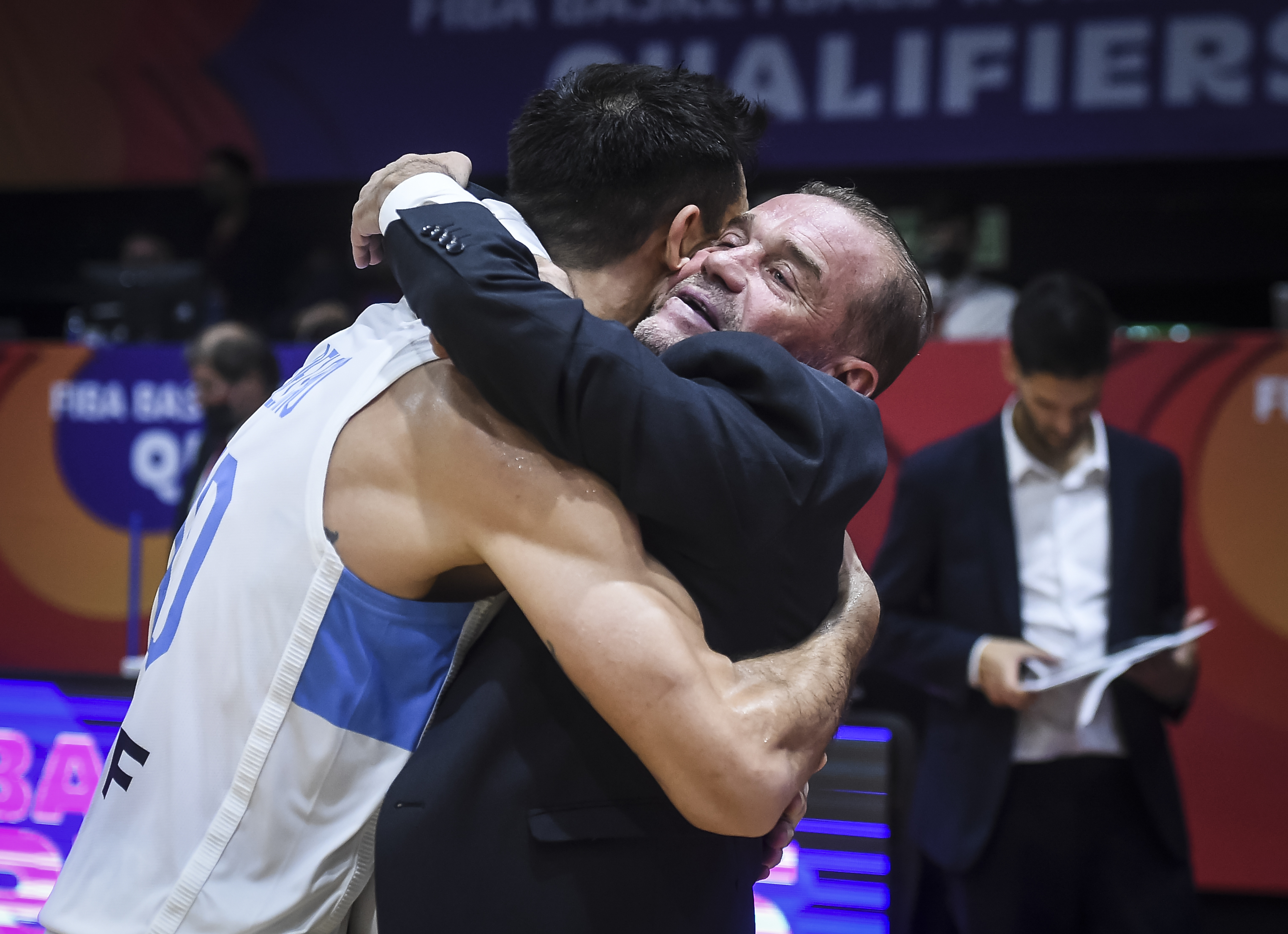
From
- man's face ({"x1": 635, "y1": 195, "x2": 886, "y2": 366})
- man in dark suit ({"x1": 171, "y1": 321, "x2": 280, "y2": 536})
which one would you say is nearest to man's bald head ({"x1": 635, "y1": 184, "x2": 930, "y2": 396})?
man's face ({"x1": 635, "y1": 195, "x2": 886, "y2": 366})

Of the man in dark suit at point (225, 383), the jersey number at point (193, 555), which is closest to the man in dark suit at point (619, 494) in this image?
the jersey number at point (193, 555)

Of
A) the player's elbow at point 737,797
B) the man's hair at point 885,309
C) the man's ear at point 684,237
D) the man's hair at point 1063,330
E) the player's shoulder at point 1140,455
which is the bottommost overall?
the player's shoulder at point 1140,455

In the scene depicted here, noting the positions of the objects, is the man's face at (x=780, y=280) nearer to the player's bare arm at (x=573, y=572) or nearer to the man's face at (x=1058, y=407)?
the player's bare arm at (x=573, y=572)

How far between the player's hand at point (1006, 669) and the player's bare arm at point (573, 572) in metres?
1.72

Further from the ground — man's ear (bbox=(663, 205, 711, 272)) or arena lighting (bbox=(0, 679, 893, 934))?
man's ear (bbox=(663, 205, 711, 272))

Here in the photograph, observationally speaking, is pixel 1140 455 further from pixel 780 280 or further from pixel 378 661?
pixel 378 661

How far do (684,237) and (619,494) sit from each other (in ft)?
1.40

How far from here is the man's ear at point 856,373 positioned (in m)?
1.56

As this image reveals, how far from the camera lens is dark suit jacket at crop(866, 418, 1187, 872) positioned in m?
2.94

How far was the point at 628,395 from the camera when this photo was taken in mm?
1131

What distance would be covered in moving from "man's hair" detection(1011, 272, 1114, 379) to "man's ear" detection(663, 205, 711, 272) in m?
1.79

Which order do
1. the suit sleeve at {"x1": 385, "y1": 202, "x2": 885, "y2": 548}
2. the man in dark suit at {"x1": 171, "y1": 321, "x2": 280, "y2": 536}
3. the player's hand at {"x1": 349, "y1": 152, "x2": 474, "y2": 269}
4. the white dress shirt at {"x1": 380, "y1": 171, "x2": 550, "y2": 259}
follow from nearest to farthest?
the suit sleeve at {"x1": 385, "y1": 202, "x2": 885, "y2": 548}
the white dress shirt at {"x1": 380, "y1": 171, "x2": 550, "y2": 259}
the player's hand at {"x1": 349, "y1": 152, "x2": 474, "y2": 269}
the man in dark suit at {"x1": 171, "y1": 321, "x2": 280, "y2": 536}

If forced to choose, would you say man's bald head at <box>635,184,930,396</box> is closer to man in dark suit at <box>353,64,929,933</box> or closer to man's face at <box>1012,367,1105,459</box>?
man in dark suit at <box>353,64,929,933</box>

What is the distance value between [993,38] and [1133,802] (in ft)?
14.0
